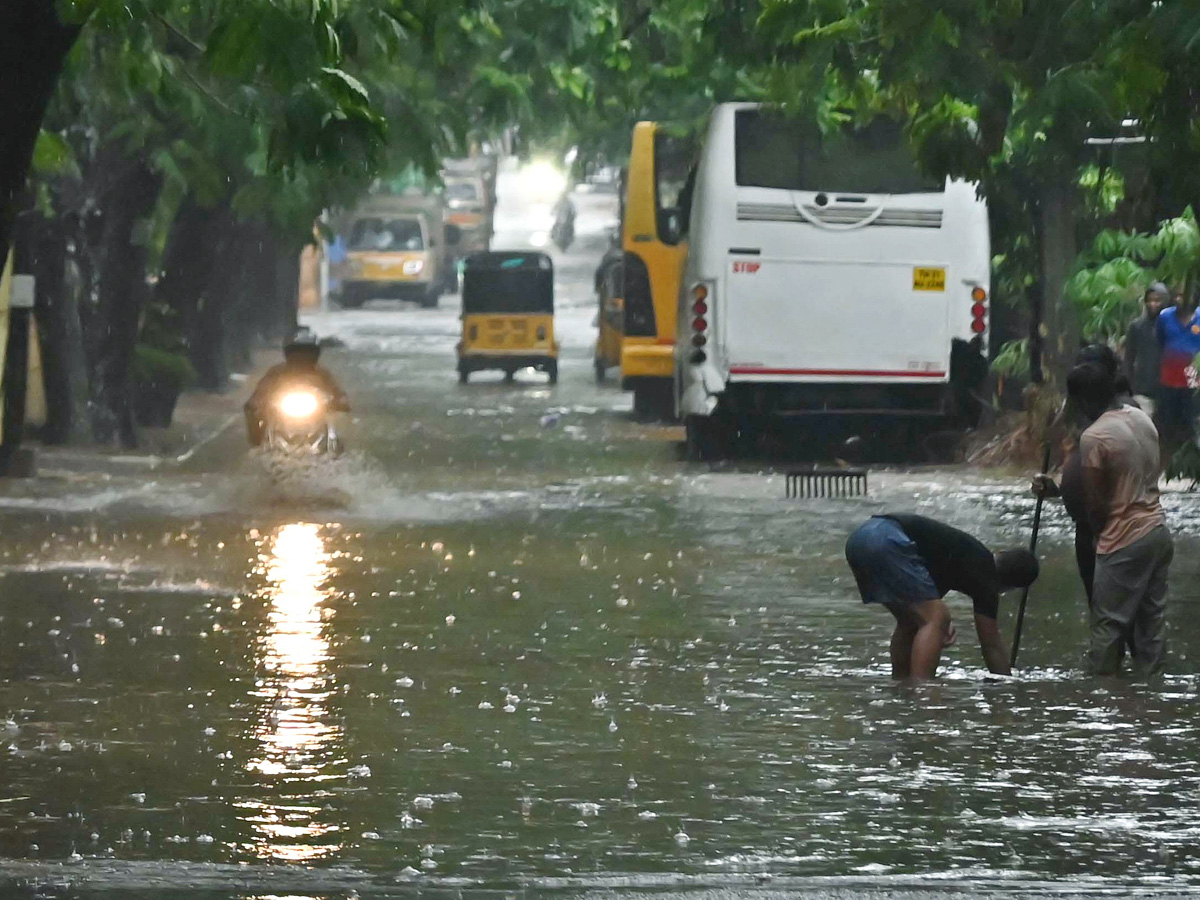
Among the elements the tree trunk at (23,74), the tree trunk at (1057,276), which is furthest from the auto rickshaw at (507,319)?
the tree trunk at (23,74)

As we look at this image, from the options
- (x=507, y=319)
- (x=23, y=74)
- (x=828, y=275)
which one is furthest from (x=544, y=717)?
(x=507, y=319)

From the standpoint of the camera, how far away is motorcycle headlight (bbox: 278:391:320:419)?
21438 mm

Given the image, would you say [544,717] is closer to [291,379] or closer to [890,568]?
[890,568]

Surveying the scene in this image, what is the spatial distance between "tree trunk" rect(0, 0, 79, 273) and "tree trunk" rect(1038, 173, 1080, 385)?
46.8 ft

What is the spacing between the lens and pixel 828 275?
78.1ft

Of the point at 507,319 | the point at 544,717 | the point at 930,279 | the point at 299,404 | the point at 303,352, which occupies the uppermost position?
the point at 930,279

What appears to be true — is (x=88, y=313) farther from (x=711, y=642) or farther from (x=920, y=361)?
(x=711, y=642)

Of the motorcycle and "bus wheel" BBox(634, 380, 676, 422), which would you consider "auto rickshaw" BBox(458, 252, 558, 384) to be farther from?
the motorcycle

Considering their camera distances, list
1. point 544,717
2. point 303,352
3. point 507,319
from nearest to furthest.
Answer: point 544,717 < point 303,352 < point 507,319

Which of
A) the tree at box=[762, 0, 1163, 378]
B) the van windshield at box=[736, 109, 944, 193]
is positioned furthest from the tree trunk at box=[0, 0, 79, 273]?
the van windshield at box=[736, 109, 944, 193]

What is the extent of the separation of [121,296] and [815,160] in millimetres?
7439

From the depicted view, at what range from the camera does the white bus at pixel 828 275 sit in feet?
77.9

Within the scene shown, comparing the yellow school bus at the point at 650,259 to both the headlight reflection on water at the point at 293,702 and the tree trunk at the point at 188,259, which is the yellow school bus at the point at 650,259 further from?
the headlight reflection on water at the point at 293,702

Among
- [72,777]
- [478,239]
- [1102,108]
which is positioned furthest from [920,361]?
[478,239]
